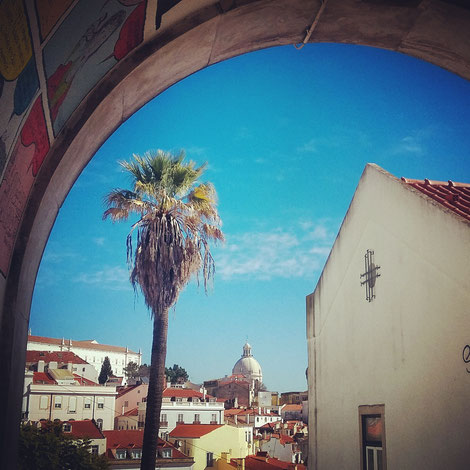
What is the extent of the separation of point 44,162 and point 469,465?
613cm

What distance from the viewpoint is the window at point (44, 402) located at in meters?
69.2

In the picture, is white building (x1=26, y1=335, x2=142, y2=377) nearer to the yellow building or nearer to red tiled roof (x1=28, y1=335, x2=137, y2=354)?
red tiled roof (x1=28, y1=335, x2=137, y2=354)

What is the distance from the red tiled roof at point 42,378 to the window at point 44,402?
4332 mm

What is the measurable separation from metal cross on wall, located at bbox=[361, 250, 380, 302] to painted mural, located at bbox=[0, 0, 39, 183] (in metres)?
7.60

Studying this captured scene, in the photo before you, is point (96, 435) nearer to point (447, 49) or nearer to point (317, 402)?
point (317, 402)

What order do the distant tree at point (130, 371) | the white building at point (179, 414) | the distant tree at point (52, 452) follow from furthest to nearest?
the distant tree at point (130, 371)
the white building at point (179, 414)
the distant tree at point (52, 452)

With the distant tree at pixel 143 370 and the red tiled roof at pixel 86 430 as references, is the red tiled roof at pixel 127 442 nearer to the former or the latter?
the red tiled roof at pixel 86 430

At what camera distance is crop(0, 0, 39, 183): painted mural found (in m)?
2.27

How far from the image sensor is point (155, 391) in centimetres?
1634

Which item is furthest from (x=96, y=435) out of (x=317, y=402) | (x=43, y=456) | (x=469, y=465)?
(x=469, y=465)

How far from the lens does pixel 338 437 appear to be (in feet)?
33.2

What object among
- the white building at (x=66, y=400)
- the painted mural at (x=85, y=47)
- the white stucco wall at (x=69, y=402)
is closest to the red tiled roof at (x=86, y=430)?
the white building at (x=66, y=400)

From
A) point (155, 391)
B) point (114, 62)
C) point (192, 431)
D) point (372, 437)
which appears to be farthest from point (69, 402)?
point (114, 62)

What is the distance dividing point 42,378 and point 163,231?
68.0 m
